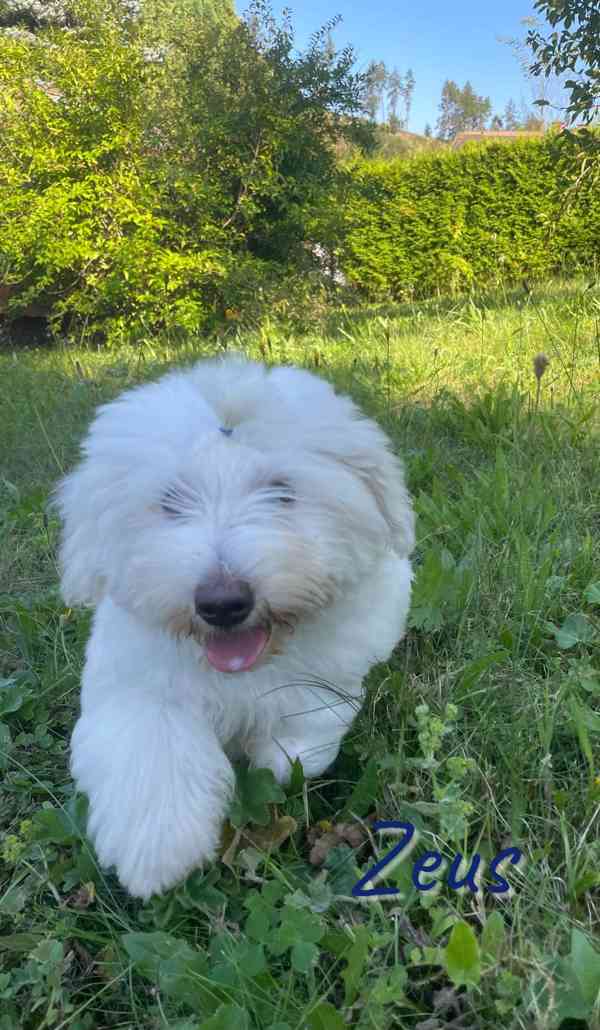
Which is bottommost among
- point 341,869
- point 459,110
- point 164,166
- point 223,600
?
point 341,869

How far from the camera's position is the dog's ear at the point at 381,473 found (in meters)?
1.93

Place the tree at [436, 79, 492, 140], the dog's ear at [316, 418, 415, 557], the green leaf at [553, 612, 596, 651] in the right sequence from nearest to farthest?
the dog's ear at [316, 418, 415, 557] < the green leaf at [553, 612, 596, 651] < the tree at [436, 79, 492, 140]

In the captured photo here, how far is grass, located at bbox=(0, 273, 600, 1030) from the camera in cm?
133

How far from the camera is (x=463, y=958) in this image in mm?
1265

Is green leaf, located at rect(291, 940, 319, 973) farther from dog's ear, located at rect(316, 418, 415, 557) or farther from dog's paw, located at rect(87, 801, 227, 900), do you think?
dog's ear, located at rect(316, 418, 415, 557)

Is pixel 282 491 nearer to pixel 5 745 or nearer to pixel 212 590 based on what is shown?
pixel 212 590

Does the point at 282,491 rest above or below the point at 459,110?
below

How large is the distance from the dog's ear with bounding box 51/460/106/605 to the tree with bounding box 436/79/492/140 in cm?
8845

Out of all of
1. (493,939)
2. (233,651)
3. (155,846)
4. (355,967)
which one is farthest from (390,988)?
(233,651)

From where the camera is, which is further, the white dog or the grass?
the white dog

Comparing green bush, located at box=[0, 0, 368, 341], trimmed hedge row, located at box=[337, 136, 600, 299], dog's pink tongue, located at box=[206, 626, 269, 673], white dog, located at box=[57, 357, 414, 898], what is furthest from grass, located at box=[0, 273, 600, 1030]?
trimmed hedge row, located at box=[337, 136, 600, 299]

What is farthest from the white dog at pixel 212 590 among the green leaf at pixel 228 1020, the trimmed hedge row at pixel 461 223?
the trimmed hedge row at pixel 461 223

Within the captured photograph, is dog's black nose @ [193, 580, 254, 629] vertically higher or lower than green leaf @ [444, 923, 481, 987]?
higher

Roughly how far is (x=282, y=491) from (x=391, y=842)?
0.86 metres
